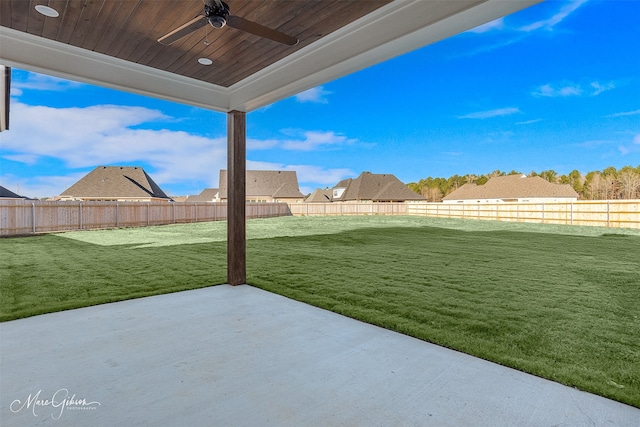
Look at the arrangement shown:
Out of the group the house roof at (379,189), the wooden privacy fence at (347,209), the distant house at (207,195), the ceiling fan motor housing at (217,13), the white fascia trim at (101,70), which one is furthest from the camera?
the distant house at (207,195)

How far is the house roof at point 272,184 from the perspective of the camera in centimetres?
2723

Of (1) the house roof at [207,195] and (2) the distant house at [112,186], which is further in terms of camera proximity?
(1) the house roof at [207,195]

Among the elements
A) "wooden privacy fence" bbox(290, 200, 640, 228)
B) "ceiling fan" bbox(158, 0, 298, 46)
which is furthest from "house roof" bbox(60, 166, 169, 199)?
"ceiling fan" bbox(158, 0, 298, 46)

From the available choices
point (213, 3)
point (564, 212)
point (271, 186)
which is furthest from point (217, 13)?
point (271, 186)

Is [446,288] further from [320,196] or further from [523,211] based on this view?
→ [320,196]

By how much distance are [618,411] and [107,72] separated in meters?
4.24

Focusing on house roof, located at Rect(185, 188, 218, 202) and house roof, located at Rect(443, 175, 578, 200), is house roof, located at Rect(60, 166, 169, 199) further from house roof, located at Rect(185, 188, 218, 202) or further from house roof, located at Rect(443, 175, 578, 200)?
house roof, located at Rect(443, 175, 578, 200)

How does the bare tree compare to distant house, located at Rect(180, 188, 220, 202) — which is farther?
distant house, located at Rect(180, 188, 220, 202)

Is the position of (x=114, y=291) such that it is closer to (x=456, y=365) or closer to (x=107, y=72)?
(x=107, y=72)

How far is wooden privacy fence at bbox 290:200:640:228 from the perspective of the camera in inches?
474

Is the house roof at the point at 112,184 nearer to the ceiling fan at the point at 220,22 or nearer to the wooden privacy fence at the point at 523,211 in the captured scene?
the wooden privacy fence at the point at 523,211

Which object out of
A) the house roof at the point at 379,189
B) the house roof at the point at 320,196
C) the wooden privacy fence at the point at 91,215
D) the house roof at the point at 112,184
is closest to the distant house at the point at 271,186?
the house roof at the point at 379,189

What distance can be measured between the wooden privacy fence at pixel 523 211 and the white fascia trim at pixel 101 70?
587 inches

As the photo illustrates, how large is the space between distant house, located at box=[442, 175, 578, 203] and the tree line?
3306 millimetres
